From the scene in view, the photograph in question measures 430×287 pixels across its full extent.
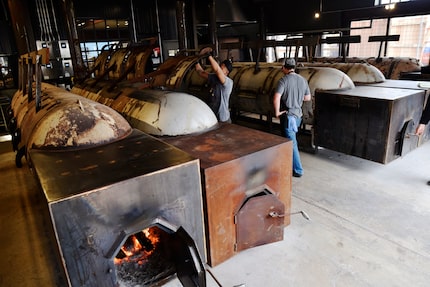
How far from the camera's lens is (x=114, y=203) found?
173cm

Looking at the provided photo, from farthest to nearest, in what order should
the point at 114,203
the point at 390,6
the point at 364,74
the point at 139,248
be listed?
the point at 390,6 < the point at 364,74 < the point at 139,248 < the point at 114,203

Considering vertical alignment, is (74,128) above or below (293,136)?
above

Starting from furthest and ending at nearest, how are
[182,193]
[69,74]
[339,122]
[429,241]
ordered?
1. [69,74]
2. [339,122]
3. [429,241]
4. [182,193]

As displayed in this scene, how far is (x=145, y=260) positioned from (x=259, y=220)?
102 centimetres

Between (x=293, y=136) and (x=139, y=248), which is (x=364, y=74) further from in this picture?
(x=139, y=248)

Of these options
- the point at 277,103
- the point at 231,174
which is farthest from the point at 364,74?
the point at 231,174

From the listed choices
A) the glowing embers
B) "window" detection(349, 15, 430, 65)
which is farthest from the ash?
"window" detection(349, 15, 430, 65)

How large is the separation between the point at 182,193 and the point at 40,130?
4.46 ft

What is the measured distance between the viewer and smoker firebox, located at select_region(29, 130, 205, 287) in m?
1.65

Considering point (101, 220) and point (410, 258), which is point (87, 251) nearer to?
point (101, 220)

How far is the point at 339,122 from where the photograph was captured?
4551 millimetres

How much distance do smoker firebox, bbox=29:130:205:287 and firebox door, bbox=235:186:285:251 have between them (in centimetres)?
51

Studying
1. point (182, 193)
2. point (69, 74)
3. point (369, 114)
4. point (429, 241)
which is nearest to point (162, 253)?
point (182, 193)

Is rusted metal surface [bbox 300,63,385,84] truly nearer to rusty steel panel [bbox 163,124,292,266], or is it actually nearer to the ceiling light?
the ceiling light
